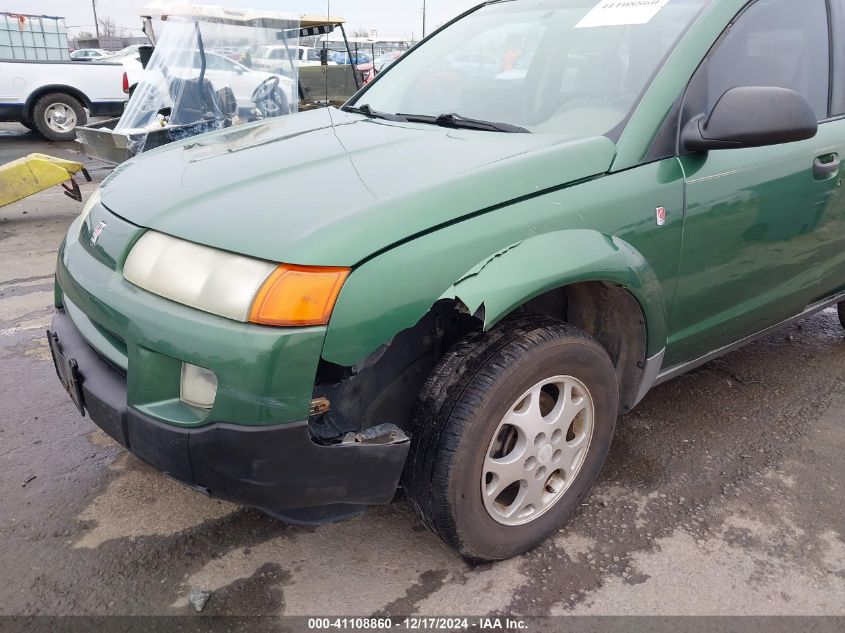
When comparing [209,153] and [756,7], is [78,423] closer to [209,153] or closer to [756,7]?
[209,153]

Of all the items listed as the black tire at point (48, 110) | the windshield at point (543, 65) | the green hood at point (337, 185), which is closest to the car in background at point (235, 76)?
the windshield at point (543, 65)

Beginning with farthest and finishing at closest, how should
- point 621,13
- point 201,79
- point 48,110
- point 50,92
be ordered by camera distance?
point 48,110, point 50,92, point 201,79, point 621,13

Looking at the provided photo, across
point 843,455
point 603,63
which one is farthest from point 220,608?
point 843,455

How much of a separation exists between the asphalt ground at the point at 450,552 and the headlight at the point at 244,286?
34.3 inches

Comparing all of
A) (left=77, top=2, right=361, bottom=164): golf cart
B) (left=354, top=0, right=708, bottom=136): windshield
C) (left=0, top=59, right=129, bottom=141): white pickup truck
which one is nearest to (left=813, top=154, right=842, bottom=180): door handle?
(left=354, top=0, right=708, bottom=136): windshield

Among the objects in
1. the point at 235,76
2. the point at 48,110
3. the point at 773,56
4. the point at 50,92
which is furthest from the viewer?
the point at 48,110

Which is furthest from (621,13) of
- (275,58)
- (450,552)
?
(275,58)

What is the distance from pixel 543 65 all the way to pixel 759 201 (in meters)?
→ 0.92

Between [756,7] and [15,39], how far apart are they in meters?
14.3

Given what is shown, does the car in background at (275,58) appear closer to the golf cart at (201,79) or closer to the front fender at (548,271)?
the golf cart at (201,79)

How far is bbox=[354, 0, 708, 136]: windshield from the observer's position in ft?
7.58

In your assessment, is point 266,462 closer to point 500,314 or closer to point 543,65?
point 500,314

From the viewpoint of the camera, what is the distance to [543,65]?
260cm

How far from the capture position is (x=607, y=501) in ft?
7.97
